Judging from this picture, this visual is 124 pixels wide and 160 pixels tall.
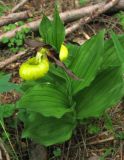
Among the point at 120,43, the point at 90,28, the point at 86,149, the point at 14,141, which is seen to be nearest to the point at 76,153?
the point at 86,149

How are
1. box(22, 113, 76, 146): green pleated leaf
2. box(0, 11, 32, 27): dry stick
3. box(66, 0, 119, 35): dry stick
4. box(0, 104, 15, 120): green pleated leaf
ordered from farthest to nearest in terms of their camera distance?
box(0, 11, 32, 27): dry stick → box(66, 0, 119, 35): dry stick → box(0, 104, 15, 120): green pleated leaf → box(22, 113, 76, 146): green pleated leaf

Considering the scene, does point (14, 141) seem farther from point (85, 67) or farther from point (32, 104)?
point (85, 67)

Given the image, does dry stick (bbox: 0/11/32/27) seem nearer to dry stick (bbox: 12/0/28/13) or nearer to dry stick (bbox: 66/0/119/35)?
dry stick (bbox: 12/0/28/13)

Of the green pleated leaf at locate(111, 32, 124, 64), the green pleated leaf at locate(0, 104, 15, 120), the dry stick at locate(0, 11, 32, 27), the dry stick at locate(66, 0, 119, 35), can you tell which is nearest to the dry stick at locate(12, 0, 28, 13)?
the dry stick at locate(0, 11, 32, 27)

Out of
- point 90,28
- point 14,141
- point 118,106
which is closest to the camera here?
point 14,141

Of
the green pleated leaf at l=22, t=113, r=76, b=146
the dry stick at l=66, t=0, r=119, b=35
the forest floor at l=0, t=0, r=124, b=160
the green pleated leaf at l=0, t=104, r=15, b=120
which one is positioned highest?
the dry stick at l=66, t=0, r=119, b=35
